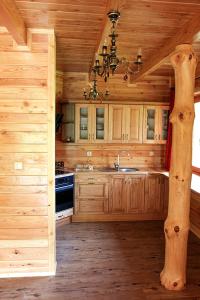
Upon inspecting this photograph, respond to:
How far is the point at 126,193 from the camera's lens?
4.96m

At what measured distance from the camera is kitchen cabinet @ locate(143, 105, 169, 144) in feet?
17.1

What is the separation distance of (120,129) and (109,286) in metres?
2.93

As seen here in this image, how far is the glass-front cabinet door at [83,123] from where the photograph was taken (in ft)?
16.5

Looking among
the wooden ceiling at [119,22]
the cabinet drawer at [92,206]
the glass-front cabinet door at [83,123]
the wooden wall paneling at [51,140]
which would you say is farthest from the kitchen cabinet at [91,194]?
the wooden ceiling at [119,22]

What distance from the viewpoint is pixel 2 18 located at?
2.29 metres

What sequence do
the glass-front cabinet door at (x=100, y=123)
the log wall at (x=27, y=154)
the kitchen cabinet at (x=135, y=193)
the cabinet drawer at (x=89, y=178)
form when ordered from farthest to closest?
the glass-front cabinet door at (x=100, y=123), the kitchen cabinet at (x=135, y=193), the cabinet drawer at (x=89, y=178), the log wall at (x=27, y=154)

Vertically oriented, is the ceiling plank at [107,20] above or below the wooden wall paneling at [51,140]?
above

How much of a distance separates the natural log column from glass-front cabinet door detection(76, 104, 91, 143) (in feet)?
7.85

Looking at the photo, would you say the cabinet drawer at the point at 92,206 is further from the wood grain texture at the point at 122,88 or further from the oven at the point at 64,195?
the wood grain texture at the point at 122,88

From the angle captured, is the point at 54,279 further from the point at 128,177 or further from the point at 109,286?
the point at 128,177

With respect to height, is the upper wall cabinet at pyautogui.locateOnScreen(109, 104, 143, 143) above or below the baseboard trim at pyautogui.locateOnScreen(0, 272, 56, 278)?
above

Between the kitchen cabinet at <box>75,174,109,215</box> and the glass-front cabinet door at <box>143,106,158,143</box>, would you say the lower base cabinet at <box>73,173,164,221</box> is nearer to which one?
the kitchen cabinet at <box>75,174,109,215</box>

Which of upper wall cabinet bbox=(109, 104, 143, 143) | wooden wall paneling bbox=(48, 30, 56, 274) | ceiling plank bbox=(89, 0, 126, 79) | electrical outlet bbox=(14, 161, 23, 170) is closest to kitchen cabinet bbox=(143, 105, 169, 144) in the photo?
upper wall cabinet bbox=(109, 104, 143, 143)

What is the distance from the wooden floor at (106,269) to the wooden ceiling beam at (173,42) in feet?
8.78
